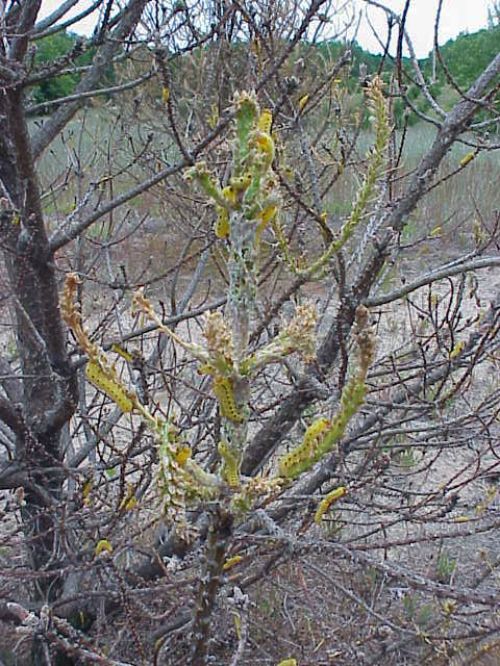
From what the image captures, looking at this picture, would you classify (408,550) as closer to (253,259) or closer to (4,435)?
(4,435)

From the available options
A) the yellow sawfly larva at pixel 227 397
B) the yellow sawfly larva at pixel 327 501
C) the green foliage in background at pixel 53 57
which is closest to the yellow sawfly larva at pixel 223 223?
the yellow sawfly larva at pixel 227 397

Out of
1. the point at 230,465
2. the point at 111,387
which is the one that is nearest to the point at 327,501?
the point at 230,465

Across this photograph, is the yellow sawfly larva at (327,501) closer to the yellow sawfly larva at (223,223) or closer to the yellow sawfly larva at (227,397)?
the yellow sawfly larva at (227,397)

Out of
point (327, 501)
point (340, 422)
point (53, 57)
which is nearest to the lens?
point (340, 422)

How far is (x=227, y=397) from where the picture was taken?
27.5 inches

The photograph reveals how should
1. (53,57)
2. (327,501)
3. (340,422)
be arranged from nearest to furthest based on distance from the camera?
1. (340,422)
2. (327,501)
3. (53,57)

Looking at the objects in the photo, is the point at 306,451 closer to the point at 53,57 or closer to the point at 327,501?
the point at 327,501

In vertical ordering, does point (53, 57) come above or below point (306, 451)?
above

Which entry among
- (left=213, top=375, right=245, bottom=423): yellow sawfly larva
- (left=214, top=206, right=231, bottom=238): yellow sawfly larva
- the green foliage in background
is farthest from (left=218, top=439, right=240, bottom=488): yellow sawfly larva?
the green foliage in background

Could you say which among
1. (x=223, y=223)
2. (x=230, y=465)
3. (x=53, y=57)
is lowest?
(x=230, y=465)

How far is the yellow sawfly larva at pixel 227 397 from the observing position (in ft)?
2.27

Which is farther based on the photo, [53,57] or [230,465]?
[53,57]

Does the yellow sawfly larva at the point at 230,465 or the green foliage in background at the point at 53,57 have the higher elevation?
the green foliage in background at the point at 53,57

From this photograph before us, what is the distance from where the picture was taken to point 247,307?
2.24ft
